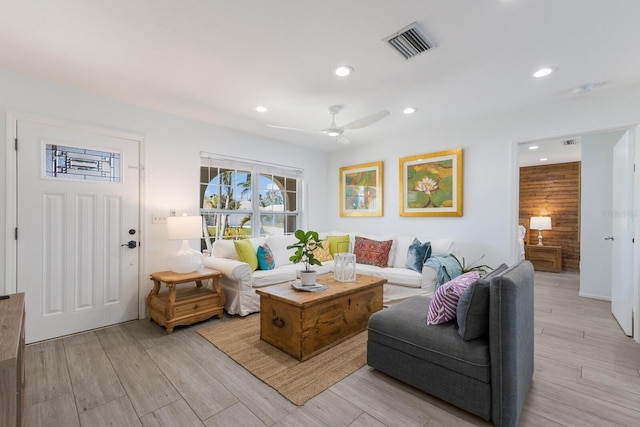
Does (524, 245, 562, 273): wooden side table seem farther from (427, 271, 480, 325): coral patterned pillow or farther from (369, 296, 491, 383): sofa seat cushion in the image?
(427, 271, 480, 325): coral patterned pillow

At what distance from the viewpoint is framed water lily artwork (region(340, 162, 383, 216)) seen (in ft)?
16.1

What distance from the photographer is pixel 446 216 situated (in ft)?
13.5

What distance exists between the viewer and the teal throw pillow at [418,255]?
3.74 m

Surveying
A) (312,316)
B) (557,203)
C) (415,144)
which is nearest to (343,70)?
(312,316)

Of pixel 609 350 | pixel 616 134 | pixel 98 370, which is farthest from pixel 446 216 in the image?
pixel 98 370

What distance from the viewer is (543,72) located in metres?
2.59

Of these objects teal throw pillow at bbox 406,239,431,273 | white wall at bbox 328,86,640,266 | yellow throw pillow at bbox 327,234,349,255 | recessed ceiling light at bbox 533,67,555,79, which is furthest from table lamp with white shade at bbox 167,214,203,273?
recessed ceiling light at bbox 533,67,555,79

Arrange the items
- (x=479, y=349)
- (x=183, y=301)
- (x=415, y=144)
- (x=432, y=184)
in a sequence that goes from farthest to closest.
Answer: (x=415, y=144)
(x=432, y=184)
(x=183, y=301)
(x=479, y=349)

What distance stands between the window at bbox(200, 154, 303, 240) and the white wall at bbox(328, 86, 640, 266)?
181cm

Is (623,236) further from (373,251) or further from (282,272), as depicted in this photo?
(282,272)

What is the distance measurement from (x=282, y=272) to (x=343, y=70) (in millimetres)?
2401

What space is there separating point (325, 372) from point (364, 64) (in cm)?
251

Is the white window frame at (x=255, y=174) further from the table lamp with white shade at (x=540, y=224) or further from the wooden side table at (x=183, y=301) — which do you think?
the table lamp with white shade at (x=540, y=224)

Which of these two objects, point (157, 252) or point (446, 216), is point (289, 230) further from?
point (446, 216)
